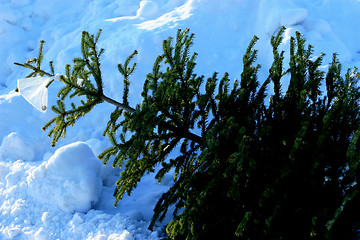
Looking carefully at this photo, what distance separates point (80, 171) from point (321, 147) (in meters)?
4.25

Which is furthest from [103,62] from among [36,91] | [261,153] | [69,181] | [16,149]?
[261,153]

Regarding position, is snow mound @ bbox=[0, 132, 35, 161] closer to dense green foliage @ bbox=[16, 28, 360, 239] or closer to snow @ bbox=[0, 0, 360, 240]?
snow @ bbox=[0, 0, 360, 240]

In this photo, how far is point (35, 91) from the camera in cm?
331

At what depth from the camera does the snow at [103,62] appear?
5461mm

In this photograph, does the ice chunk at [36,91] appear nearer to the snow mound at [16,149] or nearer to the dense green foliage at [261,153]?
the dense green foliage at [261,153]

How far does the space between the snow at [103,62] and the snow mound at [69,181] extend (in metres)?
0.02

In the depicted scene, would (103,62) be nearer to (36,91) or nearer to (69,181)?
(69,181)

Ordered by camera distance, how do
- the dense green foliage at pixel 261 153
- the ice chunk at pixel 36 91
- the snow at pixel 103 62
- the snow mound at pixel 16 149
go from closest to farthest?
the dense green foliage at pixel 261 153 → the ice chunk at pixel 36 91 → the snow at pixel 103 62 → the snow mound at pixel 16 149

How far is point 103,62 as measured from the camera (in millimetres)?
8273

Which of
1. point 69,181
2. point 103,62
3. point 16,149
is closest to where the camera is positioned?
point 69,181

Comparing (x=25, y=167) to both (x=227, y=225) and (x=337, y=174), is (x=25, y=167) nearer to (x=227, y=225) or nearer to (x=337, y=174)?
(x=227, y=225)

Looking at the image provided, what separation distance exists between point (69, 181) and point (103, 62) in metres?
3.69

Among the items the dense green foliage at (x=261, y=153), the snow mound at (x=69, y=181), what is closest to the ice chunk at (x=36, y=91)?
the dense green foliage at (x=261, y=153)

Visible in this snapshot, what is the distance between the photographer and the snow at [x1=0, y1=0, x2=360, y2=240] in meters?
5.46
